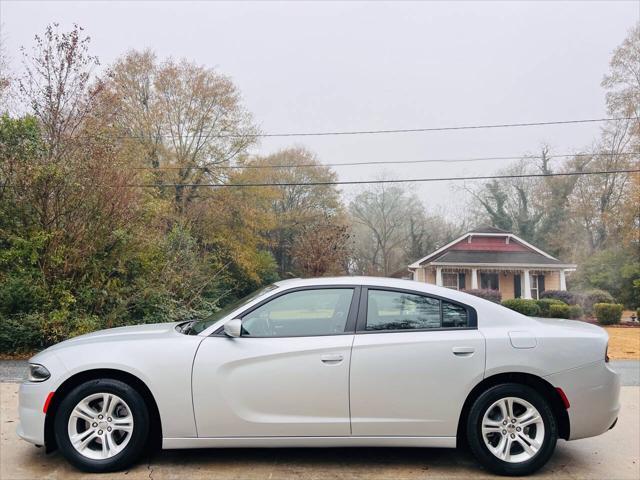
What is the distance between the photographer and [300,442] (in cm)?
385

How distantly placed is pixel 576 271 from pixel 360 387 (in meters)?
35.4

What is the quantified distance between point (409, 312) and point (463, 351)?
20.3 inches

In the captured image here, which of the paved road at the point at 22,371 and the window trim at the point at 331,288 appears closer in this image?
the window trim at the point at 331,288

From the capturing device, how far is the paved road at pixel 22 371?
25.4 feet

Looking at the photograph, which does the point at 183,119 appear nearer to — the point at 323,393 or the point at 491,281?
the point at 491,281

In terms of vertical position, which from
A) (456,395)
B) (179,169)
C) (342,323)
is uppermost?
(179,169)

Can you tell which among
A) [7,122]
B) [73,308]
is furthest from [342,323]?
[7,122]

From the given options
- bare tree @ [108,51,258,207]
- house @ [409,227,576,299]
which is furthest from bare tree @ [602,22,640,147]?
bare tree @ [108,51,258,207]

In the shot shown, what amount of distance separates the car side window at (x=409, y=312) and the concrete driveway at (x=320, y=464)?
3.58 feet

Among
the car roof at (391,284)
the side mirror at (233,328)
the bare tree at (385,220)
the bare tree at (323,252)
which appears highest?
the bare tree at (385,220)

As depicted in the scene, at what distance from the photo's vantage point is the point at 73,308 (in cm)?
1045

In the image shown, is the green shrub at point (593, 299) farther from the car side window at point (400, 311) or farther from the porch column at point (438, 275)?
the car side window at point (400, 311)

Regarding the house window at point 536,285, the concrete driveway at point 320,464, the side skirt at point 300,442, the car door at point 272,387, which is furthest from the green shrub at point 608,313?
the car door at point 272,387

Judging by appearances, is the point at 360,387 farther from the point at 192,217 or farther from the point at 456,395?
the point at 192,217
